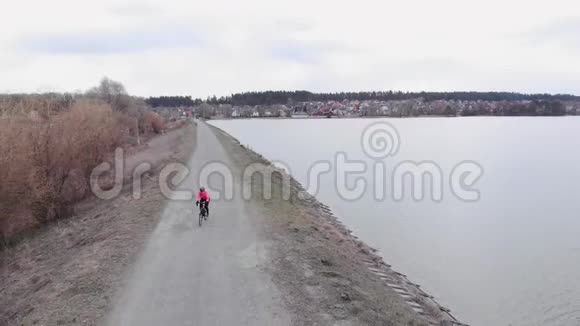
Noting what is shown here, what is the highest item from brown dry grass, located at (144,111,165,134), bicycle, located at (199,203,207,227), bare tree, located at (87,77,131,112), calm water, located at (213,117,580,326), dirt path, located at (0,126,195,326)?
bare tree, located at (87,77,131,112)

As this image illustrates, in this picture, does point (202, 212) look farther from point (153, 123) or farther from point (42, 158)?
point (153, 123)

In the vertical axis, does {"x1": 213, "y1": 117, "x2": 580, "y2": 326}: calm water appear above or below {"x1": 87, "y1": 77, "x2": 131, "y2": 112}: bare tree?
below

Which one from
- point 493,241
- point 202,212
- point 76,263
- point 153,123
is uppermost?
point 153,123

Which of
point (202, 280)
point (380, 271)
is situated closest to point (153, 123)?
point (380, 271)

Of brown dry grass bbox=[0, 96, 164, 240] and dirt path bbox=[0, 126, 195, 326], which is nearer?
dirt path bbox=[0, 126, 195, 326]

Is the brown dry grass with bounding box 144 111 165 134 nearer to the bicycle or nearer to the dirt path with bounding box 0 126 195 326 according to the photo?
the dirt path with bounding box 0 126 195 326

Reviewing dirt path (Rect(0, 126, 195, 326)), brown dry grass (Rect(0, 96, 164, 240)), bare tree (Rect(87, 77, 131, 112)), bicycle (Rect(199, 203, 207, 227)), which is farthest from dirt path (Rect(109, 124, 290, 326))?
bare tree (Rect(87, 77, 131, 112))

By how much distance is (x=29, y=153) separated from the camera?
21.2 meters

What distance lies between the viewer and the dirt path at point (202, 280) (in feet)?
36.9

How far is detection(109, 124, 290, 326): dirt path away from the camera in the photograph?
36.9ft

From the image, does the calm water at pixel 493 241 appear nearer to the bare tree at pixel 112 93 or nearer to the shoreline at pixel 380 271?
the shoreline at pixel 380 271

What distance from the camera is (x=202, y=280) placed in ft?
44.1

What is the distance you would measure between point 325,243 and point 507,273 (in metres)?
7.38

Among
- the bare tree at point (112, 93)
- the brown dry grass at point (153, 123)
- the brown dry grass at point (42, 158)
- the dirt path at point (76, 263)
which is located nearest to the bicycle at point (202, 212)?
the dirt path at point (76, 263)
